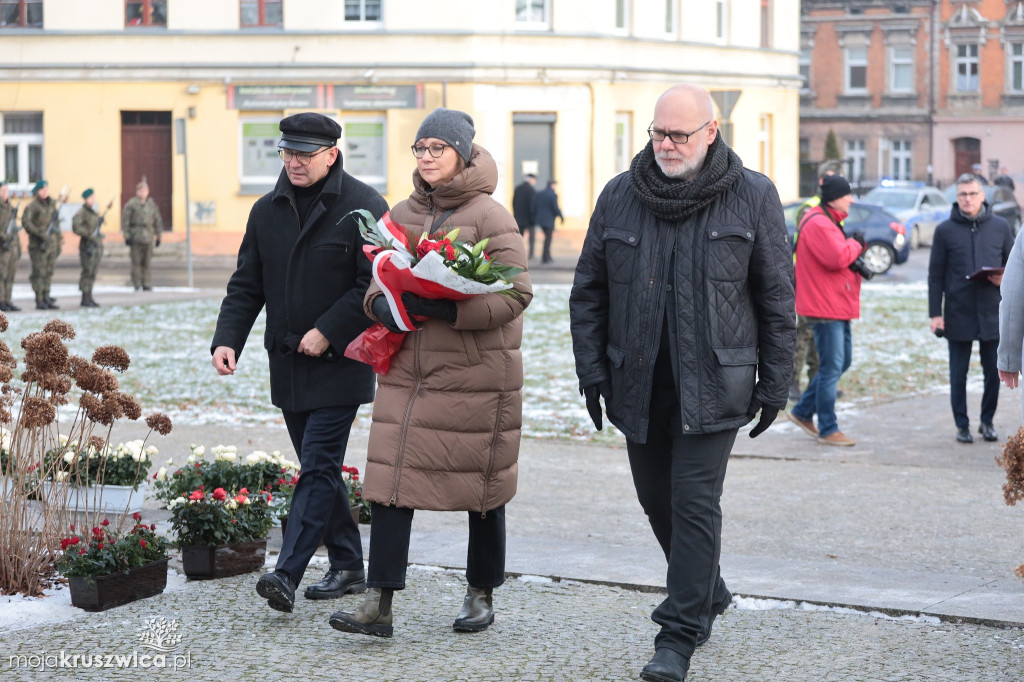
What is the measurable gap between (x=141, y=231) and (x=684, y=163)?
20128 mm

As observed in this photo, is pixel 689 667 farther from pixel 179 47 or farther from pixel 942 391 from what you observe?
pixel 179 47

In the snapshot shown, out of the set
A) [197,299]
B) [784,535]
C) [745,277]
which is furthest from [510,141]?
[745,277]

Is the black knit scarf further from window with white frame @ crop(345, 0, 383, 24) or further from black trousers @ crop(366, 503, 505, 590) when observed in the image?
window with white frame @ crop(345, 0, 383, 24)

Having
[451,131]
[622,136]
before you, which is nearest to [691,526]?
[451,131]

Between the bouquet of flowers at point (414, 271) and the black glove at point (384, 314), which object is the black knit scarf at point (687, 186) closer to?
the bouquet of flowers at point (414, 271)

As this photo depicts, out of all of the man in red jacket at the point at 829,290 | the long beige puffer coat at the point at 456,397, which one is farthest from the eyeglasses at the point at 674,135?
the man in red jacket at the point at 829,290

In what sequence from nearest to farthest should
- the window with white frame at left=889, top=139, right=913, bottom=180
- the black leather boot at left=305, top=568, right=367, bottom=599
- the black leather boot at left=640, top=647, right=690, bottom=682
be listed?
the black leather boot at left=640, top=647, right=690, bottom=682 < the black leather boot at left=305, top=568, right=367, bottom=599 < the window with white frame at left=889, top=139, right=913, bottom=180

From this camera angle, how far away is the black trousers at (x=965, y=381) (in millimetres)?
10852

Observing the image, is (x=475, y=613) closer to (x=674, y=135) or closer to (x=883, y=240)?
(x=674, y=135)

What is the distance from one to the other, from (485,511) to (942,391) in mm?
9023

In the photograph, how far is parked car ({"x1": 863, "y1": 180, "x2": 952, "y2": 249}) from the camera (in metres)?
38.1

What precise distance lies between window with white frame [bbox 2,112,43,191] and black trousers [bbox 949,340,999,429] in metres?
28.2

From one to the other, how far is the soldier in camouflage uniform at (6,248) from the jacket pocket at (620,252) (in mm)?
17147

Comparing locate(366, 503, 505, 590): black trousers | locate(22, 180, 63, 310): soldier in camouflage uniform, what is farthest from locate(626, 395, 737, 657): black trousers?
locate(22, 180, 63, 310): soldier in camouflage uniform
